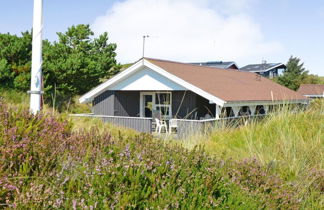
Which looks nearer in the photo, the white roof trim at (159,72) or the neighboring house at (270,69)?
the white roof trim at (159,72)

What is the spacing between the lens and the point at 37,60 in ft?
21.4

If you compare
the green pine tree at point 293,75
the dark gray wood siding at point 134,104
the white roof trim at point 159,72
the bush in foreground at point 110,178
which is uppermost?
the green pine tree at point 293,75

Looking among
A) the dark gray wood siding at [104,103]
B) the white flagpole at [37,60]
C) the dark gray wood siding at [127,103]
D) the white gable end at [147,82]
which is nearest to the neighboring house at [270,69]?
the dark gray wood siding at [127,103]

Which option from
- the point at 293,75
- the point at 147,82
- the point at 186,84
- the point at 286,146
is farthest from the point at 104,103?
the point at 293,75

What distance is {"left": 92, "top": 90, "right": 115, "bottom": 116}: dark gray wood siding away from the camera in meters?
19.7

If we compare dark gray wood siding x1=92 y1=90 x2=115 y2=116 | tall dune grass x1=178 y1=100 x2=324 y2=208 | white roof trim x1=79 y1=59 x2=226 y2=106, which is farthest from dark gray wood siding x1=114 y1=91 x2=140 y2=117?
tall dune grass x1=178 y1=100 x2=324 y2=208

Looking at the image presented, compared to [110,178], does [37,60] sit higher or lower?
higher

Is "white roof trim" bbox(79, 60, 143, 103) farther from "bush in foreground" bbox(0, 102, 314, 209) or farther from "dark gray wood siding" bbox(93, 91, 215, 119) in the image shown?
"bush in foreground" bbox(0, 102, 314, 209)

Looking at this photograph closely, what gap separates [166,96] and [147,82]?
157 centimetres

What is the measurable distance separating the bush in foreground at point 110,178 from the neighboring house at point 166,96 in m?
11.4

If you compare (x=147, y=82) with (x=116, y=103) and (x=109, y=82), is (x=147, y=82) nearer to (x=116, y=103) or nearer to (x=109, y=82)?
(x=109, y=82)

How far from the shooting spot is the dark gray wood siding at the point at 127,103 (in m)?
19.9

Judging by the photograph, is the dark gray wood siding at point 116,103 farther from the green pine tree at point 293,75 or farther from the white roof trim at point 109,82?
the green pine tree at point 293,75

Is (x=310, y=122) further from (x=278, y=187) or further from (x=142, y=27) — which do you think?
(x=142, y=27)
